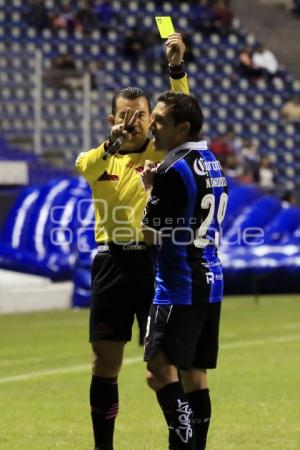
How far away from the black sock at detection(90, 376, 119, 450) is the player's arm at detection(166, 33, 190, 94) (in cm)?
189

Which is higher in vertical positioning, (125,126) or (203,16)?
(125,126)

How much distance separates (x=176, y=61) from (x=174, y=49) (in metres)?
0.09

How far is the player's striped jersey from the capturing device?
695cm

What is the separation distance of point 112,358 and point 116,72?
73.7 feet

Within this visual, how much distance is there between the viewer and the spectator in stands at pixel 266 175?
92.8 feet


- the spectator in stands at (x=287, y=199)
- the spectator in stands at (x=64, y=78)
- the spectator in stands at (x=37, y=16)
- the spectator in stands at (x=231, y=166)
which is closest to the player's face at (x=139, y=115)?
the spectator in stands at (x=287, y=199)

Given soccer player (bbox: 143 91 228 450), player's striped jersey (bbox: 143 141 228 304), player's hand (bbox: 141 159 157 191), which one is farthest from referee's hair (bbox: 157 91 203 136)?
player's hand (bbox: 141 159 157 191)

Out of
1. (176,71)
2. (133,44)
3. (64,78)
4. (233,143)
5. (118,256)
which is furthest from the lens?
(133,44)

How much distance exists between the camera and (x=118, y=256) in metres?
8.27

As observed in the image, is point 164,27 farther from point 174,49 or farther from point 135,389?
point 135,389

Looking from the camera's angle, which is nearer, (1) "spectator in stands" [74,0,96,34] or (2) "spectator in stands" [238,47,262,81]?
(1) "spectator in stands" [74,0,96,34]

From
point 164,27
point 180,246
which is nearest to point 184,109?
point 180,246

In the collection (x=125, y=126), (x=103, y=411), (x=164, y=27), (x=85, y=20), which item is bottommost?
(x=103, y=411)

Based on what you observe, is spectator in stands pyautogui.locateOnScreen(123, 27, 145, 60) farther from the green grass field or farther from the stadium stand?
the green grass field
